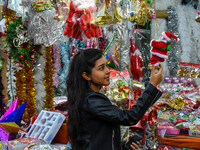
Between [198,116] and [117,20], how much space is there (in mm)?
1520

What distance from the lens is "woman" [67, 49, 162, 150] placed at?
1.16m

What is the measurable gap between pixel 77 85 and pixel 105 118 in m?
0.26

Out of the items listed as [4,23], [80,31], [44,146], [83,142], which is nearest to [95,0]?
[80,31]

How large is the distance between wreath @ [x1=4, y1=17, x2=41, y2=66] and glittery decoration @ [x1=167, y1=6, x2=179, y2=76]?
382 centimetres

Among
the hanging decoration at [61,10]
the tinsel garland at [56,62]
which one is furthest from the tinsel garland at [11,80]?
the tinsel garland at [56,62]

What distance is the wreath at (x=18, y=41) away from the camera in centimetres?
319

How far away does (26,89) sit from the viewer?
3.54 meters

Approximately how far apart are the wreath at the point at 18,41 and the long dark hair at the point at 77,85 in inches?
85.5

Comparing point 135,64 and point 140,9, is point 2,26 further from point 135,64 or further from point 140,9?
point 135,64

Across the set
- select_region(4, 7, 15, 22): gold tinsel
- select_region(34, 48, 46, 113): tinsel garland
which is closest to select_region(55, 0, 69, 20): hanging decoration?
select_region(4, 7, 15, 22): gold tinsel

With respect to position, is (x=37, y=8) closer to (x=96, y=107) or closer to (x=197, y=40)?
(x=96, y=107)

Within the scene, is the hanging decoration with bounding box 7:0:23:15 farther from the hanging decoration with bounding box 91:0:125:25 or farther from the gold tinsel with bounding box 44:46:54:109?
the hanging decoration with bounding box 91:0:125:25

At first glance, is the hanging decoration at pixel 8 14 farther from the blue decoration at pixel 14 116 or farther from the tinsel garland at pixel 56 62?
the tinsel garland at pixel 56 62

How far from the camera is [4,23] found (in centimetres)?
318
